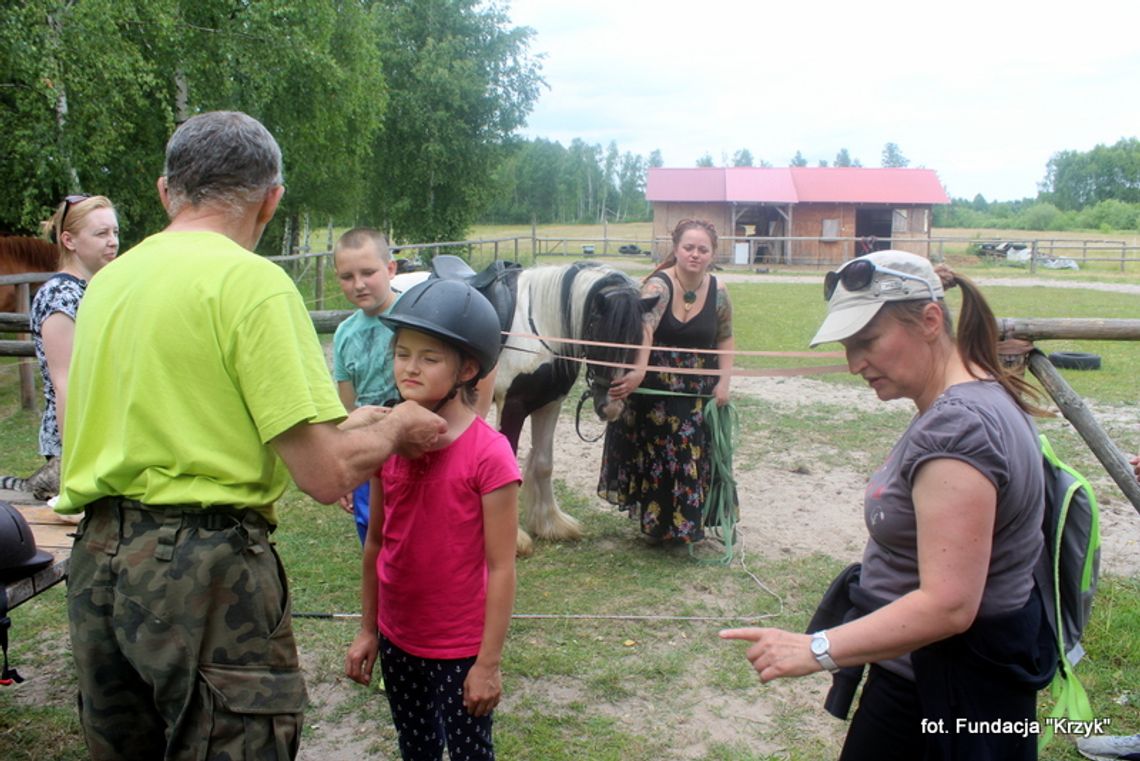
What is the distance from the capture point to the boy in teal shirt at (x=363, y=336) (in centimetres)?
334

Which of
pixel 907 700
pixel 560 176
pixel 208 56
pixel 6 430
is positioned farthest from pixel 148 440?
pixel 560 176

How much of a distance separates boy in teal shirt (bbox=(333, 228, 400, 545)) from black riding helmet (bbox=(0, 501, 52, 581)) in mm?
1072

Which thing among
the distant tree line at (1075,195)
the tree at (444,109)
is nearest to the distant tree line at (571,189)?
the distant tree line at (1075,195)

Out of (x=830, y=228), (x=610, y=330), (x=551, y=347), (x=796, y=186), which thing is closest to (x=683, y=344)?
(x=610, y=330)

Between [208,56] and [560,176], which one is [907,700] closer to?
[208,56]

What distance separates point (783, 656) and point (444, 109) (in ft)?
97.4

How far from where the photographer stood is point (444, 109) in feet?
96.2

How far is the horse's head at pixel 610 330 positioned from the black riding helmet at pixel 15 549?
2.67 m

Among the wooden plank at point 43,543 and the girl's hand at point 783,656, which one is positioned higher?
the girl's hand at point 783,656

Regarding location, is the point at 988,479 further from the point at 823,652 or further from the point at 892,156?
the point at 892,156

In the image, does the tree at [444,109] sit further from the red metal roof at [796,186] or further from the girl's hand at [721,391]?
the girl's hand at [721,391]

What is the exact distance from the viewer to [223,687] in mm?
1693

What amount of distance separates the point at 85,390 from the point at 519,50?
31473mm

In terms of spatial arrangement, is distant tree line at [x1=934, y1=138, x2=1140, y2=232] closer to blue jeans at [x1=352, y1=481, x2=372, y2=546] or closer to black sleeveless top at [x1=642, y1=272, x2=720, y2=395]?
black sleeveless top at [x1=642, y1=272, x2=720, y2=395]
